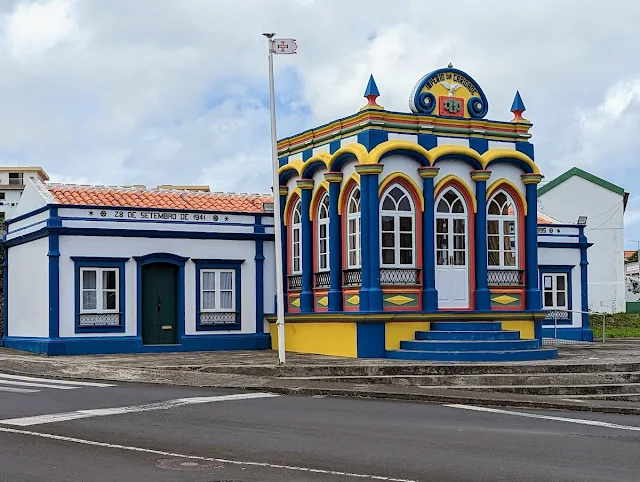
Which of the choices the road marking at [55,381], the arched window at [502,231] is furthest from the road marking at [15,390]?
the arched window at [502,231]

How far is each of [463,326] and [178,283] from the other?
744cm

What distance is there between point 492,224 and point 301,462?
14.9 metres

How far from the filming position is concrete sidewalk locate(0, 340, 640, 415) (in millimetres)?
15922

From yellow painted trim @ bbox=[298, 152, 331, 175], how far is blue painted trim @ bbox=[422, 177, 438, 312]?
2348 mm

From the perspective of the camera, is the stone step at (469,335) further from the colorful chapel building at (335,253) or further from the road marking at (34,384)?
the road marking at (34,384)

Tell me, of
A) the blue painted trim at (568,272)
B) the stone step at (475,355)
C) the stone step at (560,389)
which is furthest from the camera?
the blue painted trim at (568,272)

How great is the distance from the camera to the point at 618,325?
40.1m

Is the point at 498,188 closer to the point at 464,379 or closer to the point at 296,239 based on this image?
the point at 296,239

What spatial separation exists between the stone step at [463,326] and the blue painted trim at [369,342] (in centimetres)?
132

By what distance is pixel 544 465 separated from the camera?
953 cm

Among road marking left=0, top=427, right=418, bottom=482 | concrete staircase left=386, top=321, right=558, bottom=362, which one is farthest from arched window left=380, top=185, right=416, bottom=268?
road marking left=0, top=427, right=418, bottom=482

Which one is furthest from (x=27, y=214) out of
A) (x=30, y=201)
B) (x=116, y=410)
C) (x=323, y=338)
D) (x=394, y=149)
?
(x=116, y=410)

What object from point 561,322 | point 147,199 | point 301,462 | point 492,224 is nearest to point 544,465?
point 301,462

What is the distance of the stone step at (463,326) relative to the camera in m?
21.9
